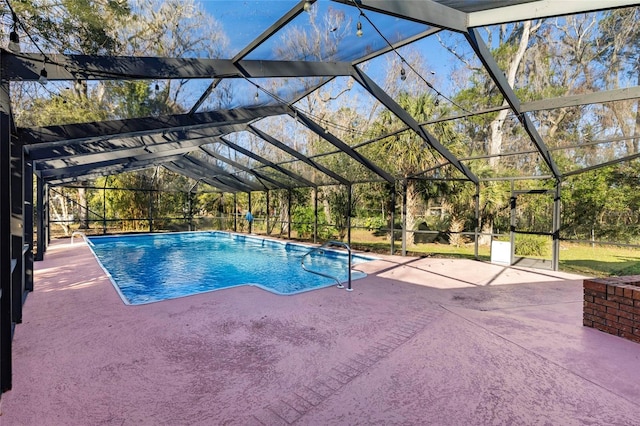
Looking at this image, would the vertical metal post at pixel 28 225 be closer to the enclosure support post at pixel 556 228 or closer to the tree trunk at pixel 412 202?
the tree trunk at pixel 412 202

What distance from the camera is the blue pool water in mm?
7145

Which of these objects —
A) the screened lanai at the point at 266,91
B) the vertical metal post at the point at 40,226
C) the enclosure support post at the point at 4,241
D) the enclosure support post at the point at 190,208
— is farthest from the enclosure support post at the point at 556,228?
the enclosure support post at the point at 190,208

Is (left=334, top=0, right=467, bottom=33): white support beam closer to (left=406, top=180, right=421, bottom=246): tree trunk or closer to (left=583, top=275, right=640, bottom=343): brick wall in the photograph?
(left=583, top=275, right=640, bottom=343): brick wall

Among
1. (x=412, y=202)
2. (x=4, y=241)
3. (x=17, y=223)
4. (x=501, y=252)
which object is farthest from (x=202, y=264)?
(x=501, y=252)

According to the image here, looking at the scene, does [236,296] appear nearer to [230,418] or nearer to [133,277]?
[230,418]

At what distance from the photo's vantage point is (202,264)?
10047 mm

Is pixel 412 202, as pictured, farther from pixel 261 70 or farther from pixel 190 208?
pixel 190 208

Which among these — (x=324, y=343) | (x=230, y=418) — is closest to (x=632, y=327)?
(x=324, y=343)

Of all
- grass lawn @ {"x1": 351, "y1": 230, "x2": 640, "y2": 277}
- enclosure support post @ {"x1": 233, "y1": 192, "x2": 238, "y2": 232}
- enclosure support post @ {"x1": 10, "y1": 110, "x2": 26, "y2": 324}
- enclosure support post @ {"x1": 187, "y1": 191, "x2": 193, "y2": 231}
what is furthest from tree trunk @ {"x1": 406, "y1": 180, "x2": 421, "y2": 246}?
enclosure support post @ {"x1": 187, "y1": 191, "x2": 193, "y2": 231}

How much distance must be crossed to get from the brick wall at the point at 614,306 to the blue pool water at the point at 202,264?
392cm

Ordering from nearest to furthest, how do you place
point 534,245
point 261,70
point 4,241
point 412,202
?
point 4,241, point 261,70, point 534,245, point 412,202

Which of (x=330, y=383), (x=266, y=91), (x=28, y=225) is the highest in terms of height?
(x=266, y=91)

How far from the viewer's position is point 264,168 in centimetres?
1267

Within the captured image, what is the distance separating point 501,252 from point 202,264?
8.74 m
